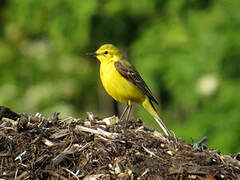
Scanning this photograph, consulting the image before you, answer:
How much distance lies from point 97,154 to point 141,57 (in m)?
8.10

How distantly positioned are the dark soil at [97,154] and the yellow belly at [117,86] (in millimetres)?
1688

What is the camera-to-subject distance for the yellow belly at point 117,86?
8.69m

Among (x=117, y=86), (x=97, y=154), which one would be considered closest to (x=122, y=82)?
(x=117, y=86)

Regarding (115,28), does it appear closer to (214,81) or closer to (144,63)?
(144,63)

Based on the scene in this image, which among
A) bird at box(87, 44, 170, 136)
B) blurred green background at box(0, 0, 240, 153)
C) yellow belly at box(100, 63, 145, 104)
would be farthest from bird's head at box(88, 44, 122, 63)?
blurred green background at box(0, 0, 240, 153)

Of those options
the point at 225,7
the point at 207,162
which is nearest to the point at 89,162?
the point at 207,162

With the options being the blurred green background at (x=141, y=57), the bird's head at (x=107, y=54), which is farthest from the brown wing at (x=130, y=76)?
the blurred green background at (x=141, y=57)

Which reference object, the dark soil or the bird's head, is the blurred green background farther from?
the dark soil

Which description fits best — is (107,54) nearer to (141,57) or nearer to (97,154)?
(97,154)

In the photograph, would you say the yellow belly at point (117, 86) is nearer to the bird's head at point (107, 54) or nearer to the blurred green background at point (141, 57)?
the bird's head at point (107, 54)

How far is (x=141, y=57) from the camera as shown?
1415 centimetres

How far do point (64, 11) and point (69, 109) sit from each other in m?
2.42

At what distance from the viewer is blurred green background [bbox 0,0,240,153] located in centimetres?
1270

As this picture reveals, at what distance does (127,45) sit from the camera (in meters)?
15.8
